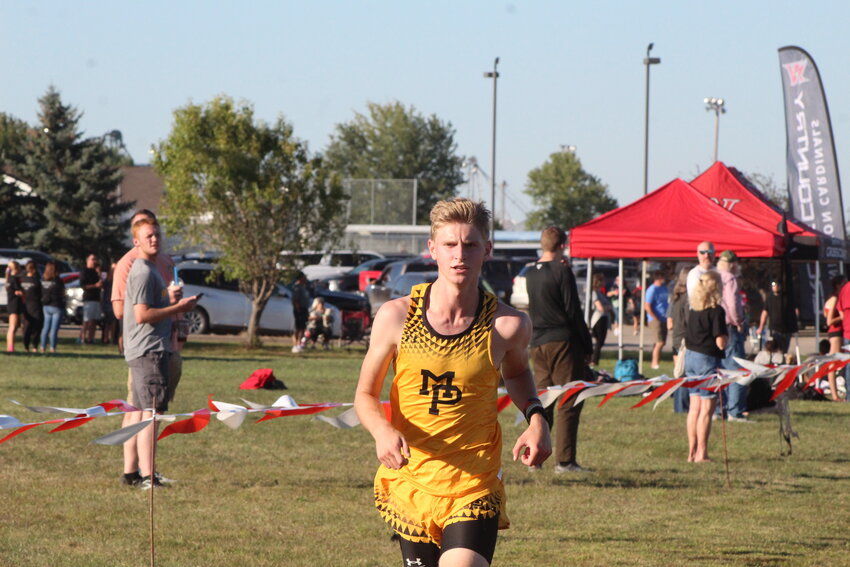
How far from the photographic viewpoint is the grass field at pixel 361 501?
6.80 m

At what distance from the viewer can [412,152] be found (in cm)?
10119

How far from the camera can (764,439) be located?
12094mm

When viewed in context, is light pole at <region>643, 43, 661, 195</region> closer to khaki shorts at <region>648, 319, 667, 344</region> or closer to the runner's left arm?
khaki shorts at <region>648, 319, 667, 344</region>

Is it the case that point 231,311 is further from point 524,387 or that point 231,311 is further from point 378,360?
point 378,360

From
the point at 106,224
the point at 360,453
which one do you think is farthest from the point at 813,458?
the point at 106,224

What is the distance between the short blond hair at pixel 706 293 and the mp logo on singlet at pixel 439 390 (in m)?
7.01

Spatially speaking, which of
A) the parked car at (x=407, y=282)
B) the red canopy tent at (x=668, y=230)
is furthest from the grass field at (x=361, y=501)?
the parked car at (x=407, y=282)

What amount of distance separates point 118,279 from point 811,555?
16.6ft

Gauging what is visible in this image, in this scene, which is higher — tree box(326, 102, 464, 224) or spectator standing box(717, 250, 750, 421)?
tree box(326, 102, 464, 224)

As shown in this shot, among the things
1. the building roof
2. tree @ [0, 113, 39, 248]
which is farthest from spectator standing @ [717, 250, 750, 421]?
the building roof

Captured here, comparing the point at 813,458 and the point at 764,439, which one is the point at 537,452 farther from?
the point at 764,439

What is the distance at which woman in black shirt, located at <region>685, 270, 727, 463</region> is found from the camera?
1038 cm

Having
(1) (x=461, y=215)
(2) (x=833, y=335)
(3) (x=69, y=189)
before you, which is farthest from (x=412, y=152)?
(1) (x=461, y=215)

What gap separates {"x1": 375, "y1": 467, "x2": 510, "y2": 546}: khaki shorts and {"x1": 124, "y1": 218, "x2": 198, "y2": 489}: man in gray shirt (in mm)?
4130
